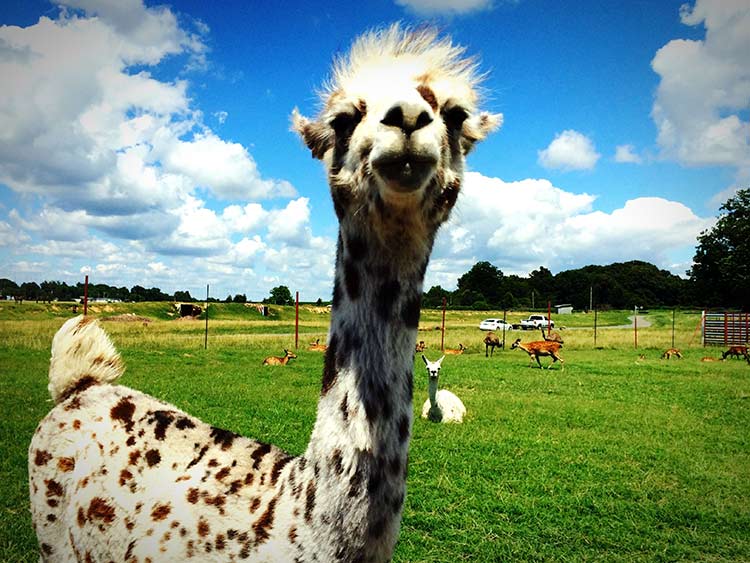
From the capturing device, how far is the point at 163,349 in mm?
21109

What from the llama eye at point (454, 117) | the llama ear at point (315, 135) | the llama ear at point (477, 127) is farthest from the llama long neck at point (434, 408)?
the llama eye at point (454, 117)

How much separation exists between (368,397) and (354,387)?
0.22 ft

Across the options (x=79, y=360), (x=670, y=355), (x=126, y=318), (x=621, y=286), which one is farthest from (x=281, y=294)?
(x=621, y=286)

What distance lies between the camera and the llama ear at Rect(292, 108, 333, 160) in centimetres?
239

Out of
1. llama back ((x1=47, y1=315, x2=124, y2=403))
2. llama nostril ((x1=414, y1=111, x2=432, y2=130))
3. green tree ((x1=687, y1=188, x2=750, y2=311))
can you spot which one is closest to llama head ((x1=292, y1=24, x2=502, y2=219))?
llama nostril ((x1=414, y1=111, x2=432, y2=130))

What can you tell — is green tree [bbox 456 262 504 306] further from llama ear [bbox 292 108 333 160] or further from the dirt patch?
llama ear [bbox 292 108 333 160]

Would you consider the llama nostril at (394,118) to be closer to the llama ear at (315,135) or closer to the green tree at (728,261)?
the llama ear at (315,135)

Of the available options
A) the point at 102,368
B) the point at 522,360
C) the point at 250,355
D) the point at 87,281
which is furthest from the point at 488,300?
the point at 102,368

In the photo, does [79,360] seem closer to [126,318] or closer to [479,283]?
[126,318]

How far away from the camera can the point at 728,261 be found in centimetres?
4909

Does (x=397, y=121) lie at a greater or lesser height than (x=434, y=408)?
greater

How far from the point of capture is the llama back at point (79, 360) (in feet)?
11.9

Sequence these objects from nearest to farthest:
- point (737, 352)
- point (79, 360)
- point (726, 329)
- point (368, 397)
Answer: point (368, 397) < point (79, 360) < point (737, 352) < point (726, 329)

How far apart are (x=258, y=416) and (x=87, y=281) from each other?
585cm
